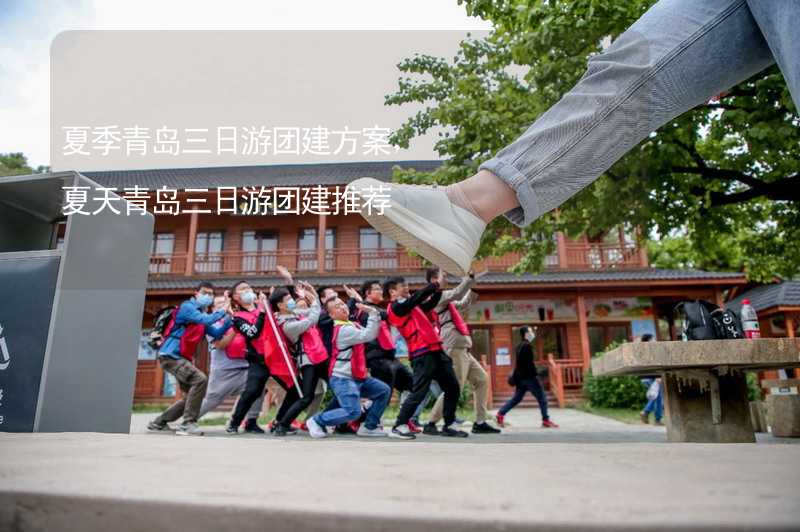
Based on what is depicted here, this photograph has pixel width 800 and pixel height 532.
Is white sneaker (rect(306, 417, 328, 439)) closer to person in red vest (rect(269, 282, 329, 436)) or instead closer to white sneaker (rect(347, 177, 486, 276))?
person in red vest (rect(269, 282, 329, 436))

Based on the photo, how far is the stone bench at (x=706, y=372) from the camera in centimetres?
293

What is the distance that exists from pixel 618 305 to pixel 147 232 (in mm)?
15060

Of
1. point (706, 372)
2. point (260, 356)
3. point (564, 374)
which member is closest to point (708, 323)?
point (706, 372)

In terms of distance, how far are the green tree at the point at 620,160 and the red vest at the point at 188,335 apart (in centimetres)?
345

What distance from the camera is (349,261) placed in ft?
56.6

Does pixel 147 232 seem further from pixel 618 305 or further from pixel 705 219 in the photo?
Answer: pixel 618 305

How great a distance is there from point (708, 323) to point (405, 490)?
3436mm

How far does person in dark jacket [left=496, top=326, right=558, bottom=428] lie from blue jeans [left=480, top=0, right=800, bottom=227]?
→ 661 cm

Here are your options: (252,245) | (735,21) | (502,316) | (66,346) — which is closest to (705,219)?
(735,21)

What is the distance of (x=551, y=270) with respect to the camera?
52.4 feet

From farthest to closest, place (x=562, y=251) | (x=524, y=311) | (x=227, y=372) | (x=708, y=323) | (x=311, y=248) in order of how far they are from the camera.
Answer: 1. (x=311, y=248)
2. (x=562, y=251)
3. (x=524, y=311)
4. (x=227, y=372)
5. (x=708, y=323)

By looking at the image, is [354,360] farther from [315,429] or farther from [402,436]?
[402,436]

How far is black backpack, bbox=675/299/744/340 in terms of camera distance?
11.2ft

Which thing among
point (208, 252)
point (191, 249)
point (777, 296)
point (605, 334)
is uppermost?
point (208, 252)
